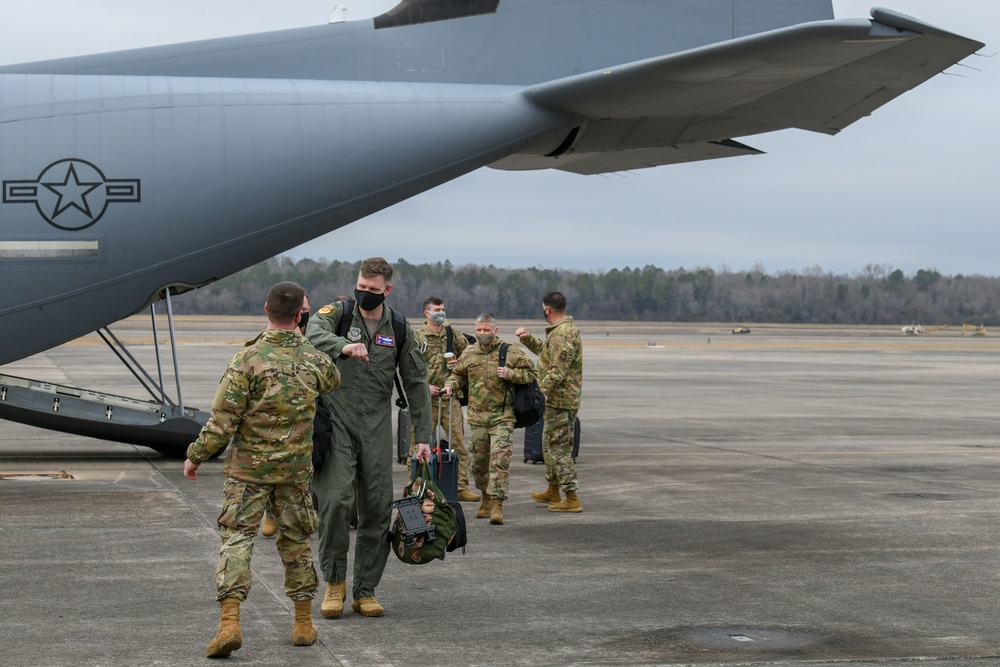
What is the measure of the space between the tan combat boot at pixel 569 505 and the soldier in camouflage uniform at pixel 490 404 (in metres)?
0.59

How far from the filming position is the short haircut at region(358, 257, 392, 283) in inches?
280

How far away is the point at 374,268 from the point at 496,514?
3.84m

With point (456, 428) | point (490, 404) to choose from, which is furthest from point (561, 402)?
point (456, 428)

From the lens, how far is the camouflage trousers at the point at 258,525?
601cm

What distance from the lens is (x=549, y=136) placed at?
1370 centimetres

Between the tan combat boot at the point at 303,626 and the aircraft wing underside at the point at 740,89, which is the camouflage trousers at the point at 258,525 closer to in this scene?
the tan combat boot at the point at 303,626

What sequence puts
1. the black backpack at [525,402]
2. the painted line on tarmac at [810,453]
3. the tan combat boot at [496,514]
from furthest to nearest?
the painted line on tarmac at [810,453] < the black backpack at [525,402] < the tan combat boot at [496,514]

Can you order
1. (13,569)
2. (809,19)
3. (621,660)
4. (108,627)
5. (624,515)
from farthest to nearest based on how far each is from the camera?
(809,19)
(624,515)
(13,569)
(108,627)
(621,660)

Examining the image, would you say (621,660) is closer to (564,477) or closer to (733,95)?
(564,477)

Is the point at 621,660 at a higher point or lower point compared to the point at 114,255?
lower

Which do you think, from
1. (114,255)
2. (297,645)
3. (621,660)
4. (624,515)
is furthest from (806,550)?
(114,255)

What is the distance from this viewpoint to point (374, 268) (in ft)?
23.4

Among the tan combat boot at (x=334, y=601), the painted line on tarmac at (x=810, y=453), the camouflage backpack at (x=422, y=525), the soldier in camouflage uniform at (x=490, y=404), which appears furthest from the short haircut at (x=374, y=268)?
the painted line on tarmac at (x=810, y=453)

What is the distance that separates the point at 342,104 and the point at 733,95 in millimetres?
4501
